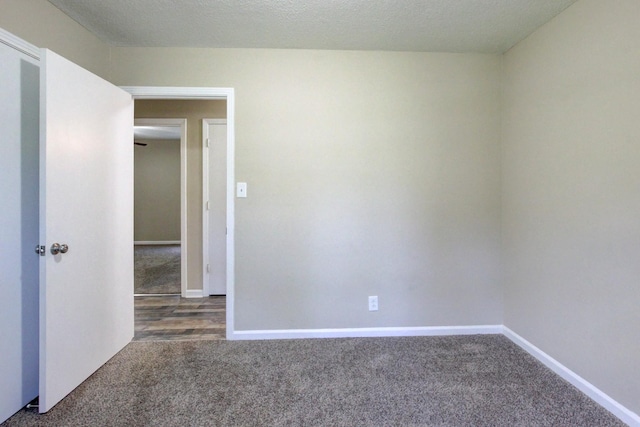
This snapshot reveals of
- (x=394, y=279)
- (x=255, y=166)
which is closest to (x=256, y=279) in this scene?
(x=255, y=166)

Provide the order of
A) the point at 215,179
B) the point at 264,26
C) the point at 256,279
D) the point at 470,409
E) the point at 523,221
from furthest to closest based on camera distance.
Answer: the point at 215,179 < the point at 256,279 < the point at 523,221 < the point at 264,26 < the point at 470,409

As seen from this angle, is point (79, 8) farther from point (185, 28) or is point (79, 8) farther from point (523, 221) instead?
point (523, 221)

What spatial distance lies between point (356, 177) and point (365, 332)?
1.30 metres

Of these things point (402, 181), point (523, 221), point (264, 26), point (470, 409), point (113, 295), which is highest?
point (264, 26)

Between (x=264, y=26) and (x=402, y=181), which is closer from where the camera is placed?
(x=264, y=26)

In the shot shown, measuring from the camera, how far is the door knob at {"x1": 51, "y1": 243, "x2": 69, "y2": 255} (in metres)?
1.67

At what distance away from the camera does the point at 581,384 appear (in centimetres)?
183

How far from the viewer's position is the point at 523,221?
232 centimetres

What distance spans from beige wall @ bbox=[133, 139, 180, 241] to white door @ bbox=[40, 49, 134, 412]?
591cm

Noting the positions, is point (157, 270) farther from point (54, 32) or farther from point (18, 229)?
point (54, 32)

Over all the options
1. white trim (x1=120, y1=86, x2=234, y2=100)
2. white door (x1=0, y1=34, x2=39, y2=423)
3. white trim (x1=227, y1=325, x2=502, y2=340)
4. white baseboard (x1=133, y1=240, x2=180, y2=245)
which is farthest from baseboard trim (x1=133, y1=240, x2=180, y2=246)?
white door (x1=0, y1=34, x2=39, y2=423)

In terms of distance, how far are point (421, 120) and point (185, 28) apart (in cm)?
192

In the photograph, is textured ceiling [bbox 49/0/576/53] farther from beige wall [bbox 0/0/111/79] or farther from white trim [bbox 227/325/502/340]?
white trim [bbox 227/325/502/340]

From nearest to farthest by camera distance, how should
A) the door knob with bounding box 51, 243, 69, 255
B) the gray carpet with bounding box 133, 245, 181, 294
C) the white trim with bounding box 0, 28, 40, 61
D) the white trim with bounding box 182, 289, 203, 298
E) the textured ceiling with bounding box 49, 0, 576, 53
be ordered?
the white trim with bounding box 0, 28, 40, 61 → the door knob with bounding box 51, 243, 69, 255 → the textured ceiling with bounding box 49, 0, 576, 53 → the white trim with bounding box 182, 289, 203, 298 → the gray carpet with bounding box 133, 245, 181, 294
